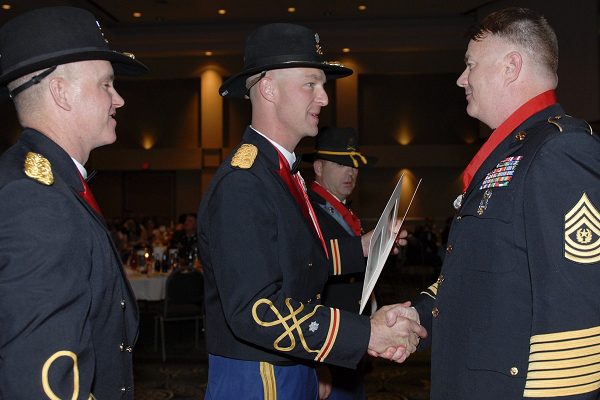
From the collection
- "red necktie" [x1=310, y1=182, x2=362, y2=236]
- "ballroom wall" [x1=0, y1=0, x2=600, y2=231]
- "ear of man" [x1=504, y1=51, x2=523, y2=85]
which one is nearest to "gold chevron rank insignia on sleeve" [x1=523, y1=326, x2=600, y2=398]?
"ear of man" [x1=504, y1=51, x2=523, y2=85]

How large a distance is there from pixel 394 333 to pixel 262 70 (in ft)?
3.41

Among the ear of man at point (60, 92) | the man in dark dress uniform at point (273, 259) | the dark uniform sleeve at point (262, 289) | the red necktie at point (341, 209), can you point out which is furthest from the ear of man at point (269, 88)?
the red necktie at point (341, 209)

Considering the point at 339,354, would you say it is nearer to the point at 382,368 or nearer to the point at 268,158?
the point at 268,158

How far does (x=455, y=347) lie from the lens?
181 cm

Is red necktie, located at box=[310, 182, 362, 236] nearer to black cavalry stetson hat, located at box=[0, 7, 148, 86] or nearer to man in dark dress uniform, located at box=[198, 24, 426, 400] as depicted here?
man in dark dress uniform, located at box=[198, 24, 426, 400]

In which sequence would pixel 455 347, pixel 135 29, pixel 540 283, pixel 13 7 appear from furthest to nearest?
pixel 135 29, pixel 13 7, pixel 455 347, pixel 540 283

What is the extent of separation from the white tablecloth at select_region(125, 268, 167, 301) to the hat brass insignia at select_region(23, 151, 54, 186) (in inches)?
214

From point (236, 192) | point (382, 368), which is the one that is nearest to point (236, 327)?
point (236, 192)

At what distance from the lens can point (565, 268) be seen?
5.09ft

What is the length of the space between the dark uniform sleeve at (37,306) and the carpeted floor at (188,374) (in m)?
4.04

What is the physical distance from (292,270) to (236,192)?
0.31 meters

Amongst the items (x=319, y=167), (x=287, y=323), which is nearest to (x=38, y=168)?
(x=287, y=323)

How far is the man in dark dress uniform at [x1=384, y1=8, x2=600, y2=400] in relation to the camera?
1.56 metres

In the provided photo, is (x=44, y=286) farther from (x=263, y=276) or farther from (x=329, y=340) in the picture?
(x=329, y=340)
